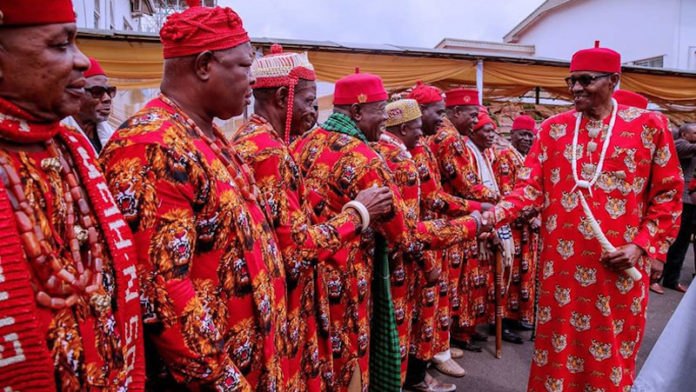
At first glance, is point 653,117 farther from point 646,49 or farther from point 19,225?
point 646,49

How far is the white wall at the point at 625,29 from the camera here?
1541cm

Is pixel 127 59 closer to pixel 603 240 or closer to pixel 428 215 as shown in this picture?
pixel 428 215

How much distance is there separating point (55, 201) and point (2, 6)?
0.39m

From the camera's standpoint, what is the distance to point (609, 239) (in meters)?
2.94

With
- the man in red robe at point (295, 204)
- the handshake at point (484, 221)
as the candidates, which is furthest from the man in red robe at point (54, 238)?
the handshake at point (484, 221)

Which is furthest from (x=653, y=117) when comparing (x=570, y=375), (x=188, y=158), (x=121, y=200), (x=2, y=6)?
(x=2, y=6)

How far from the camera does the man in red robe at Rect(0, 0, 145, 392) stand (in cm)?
93

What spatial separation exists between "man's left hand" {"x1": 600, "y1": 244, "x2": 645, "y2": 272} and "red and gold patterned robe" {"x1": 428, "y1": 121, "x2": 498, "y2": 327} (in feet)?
5.20

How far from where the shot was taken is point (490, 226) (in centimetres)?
327

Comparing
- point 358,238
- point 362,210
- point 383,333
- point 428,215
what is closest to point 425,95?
point 428,215

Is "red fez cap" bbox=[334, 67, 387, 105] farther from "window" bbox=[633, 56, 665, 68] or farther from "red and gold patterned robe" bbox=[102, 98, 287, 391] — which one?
"window" bbox=[633, 56, 665, 68]

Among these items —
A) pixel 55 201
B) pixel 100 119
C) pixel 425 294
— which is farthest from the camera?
pixel 425 294

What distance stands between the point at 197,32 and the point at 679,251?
800 cm

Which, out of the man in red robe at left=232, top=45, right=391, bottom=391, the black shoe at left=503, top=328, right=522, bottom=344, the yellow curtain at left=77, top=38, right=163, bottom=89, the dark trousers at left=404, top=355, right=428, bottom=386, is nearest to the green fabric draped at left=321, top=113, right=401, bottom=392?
the man in red robe at left=232, top=45, right=391, bottom=391
